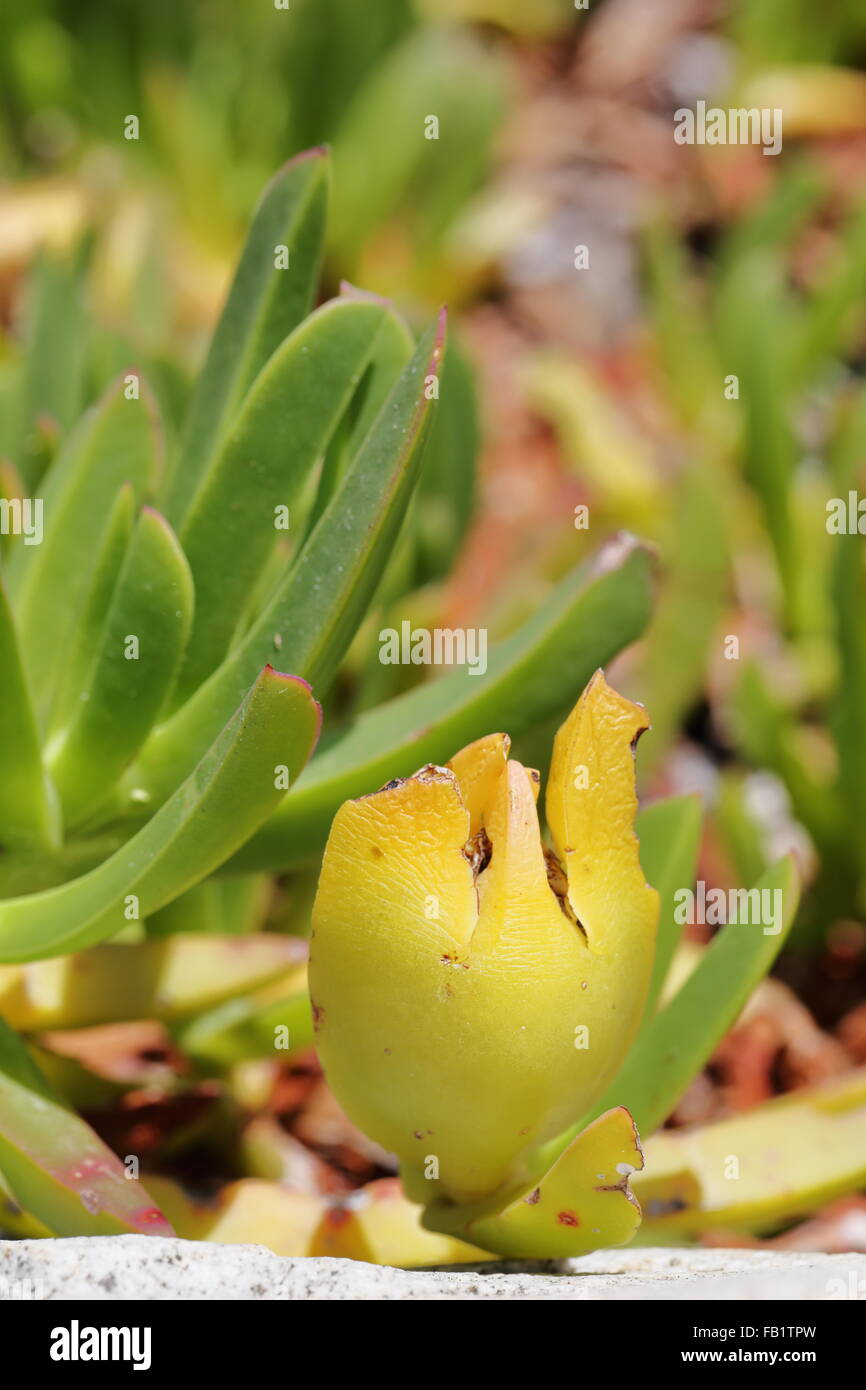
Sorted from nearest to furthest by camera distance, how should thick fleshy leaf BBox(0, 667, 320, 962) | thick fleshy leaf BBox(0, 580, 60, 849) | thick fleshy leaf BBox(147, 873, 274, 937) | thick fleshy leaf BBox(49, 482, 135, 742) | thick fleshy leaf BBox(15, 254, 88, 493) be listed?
thick fleshy leaf BBox(0, 667, 320, 962), thick fleshy leaf BBox(0, 580, 60, 849), thick fleshy leaf BBox(49, 482, 135, 742), thick fleshy leaf BBox(147, 873, 274, 937), thick fleshy leaf BBox(15, 254, 88, 493)

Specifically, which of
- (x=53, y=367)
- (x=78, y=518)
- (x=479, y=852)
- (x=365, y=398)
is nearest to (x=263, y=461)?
(x=365, y=398)

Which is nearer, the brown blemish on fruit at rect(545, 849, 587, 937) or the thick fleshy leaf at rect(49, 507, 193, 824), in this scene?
the brown blemish on fruit at rect(545, 849, 587, 937)

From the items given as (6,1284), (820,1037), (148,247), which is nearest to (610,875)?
(6,1284)

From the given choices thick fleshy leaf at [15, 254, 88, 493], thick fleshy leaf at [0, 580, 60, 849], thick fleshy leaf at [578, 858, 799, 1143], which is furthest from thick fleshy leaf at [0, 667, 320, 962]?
thick fleshy leaf at [15, 254, 88, 493]

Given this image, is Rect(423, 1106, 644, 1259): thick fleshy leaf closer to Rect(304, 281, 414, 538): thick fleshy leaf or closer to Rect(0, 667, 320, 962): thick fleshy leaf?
Rect(0, 667, 320, 962): thick fleshy leaf

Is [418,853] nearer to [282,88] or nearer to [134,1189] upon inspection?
[134,1189]
